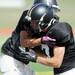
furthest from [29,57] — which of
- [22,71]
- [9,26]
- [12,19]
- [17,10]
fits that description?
[17,10]

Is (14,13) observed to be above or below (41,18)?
below

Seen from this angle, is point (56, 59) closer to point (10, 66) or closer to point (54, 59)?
point (54, 59)

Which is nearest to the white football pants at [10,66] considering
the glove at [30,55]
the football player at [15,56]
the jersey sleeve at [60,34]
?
the football player at [15,56]

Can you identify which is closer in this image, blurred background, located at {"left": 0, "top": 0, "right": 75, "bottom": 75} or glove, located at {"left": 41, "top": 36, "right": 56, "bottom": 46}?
glove, located at {"left": 41, "top": 36, "right": 56, "bottom": 46}

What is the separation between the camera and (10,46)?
4.70 metres

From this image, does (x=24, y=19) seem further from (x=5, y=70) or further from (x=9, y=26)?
(x=9, y=26)

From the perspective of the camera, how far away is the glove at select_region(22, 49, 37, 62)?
14.2 ft

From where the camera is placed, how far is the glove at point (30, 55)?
14.2 ft

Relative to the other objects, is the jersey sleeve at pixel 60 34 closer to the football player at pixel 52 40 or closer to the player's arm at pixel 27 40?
the football player at pixel 52 40

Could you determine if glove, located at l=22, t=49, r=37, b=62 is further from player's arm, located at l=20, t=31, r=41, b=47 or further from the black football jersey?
the black football jersey

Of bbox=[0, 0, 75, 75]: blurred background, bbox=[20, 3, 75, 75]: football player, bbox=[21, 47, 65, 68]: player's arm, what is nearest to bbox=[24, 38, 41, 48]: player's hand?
bbox=[20, 3, 75, 75]: football player

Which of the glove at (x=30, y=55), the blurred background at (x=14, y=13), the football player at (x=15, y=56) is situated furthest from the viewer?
the blurred background at (x=14, y=13)

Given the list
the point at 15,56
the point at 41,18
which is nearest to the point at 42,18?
the point at 41,18

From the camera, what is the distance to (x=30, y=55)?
441 cm
